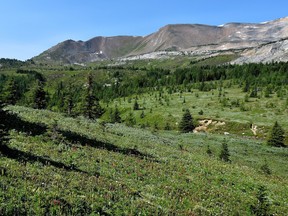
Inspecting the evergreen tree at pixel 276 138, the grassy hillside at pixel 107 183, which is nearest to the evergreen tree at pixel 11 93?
the grassy hillside at pixel 107 183

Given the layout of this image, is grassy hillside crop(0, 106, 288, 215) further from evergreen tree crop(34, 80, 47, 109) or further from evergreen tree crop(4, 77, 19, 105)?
evergreen tree crop(4, 77, 19, 105)

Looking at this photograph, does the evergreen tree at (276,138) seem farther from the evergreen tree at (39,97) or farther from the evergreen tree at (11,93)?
the evergreen tree at (11,93)

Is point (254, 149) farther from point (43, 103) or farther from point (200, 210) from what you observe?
point (43, 103)

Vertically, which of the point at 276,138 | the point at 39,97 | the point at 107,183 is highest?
the point at 107,183

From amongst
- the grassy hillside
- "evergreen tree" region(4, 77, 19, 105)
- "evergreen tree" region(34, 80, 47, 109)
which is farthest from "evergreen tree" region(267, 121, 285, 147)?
"evergreen tree" region(4, 77, 19, 105)

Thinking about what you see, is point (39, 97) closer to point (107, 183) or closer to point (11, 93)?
point (11, 93)

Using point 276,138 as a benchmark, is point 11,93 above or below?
above

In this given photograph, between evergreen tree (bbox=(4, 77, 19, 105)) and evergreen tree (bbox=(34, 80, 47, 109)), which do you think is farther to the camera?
evergreen tree (bbox=(34, 80, 47, 109))

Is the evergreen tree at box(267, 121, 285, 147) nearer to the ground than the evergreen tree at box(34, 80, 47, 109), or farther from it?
nearer to the ground

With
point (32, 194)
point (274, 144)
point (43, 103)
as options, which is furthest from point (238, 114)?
point (32, 194)

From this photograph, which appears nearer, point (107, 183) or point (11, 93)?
point (107, 183)

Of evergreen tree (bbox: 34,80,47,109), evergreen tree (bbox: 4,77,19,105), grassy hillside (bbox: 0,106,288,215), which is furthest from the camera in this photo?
evergreen tree (bbox: 34,80,47,109)

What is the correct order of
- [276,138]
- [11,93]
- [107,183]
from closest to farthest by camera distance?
1. [107,183]
2. [276,138]
3. [11,93]

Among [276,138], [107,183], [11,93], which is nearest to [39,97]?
[11,93]
